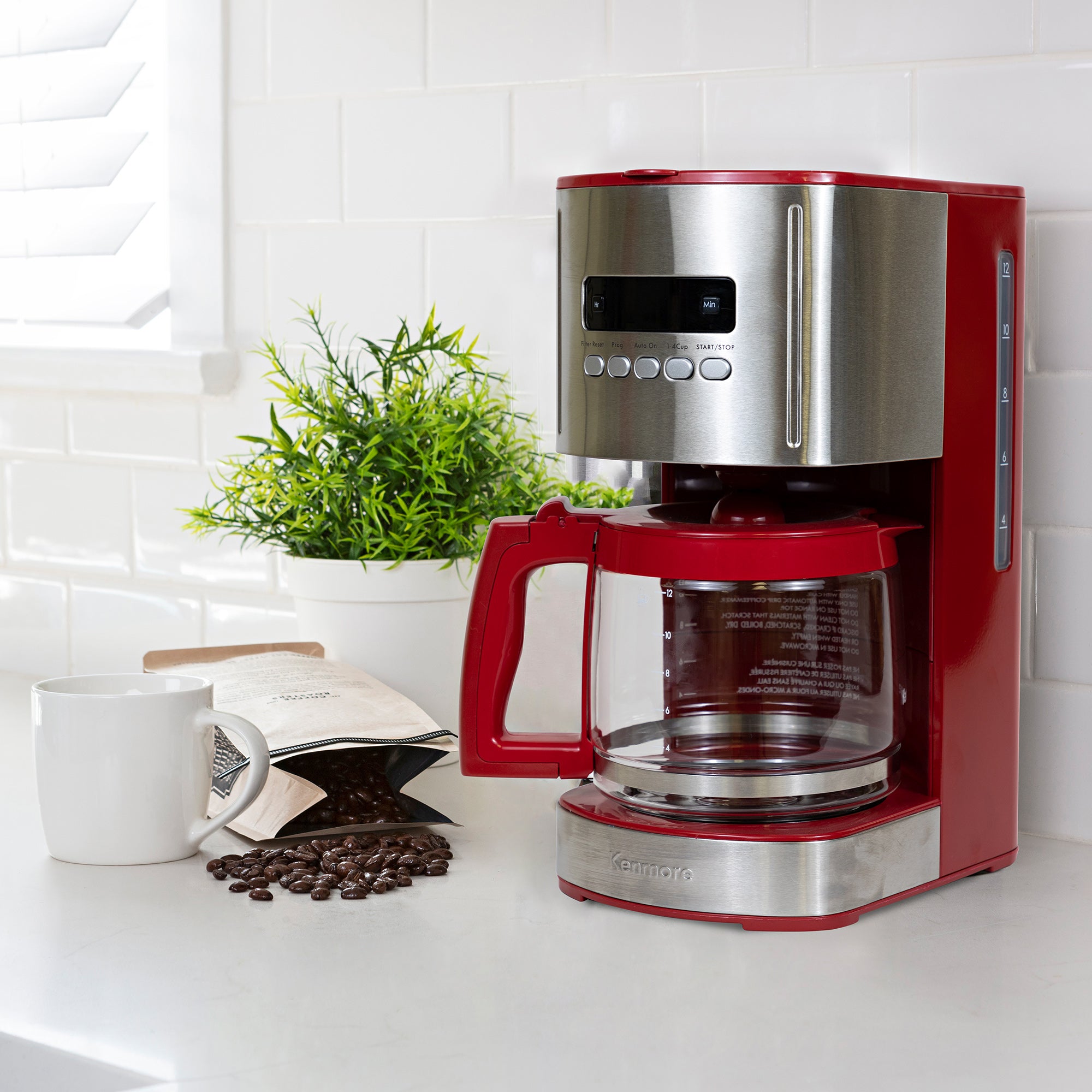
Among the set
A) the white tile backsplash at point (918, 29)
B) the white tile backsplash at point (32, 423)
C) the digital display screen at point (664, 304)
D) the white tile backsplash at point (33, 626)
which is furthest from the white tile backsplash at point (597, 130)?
the white tile backsplash at point (33, 626)

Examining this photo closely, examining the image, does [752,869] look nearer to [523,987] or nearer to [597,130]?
[523,987]

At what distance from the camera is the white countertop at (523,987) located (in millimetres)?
587

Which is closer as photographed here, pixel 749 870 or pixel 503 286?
pixel 749 870

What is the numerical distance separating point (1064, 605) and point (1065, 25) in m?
0.37

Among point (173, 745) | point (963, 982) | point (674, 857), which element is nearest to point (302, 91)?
point (173, 745)

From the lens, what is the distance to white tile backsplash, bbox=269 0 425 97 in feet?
3.90

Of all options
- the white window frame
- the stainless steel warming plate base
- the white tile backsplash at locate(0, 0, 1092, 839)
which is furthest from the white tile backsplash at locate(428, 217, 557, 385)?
the stainless steel warming plate base

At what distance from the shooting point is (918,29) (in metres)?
0.95

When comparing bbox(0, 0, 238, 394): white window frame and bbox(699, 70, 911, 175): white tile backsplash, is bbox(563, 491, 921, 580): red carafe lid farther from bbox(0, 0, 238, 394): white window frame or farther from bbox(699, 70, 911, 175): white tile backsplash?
bbox(0, 0, 238, 394): white window frame

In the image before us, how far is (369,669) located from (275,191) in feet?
1.60

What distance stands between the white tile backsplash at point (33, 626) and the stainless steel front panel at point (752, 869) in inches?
35.8

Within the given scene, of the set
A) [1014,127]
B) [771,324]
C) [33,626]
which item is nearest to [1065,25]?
[1014,127]

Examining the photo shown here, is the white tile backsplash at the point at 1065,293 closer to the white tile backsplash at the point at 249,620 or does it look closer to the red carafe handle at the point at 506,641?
the red carafe handle at the point at 506,641

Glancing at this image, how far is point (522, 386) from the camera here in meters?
1.16
